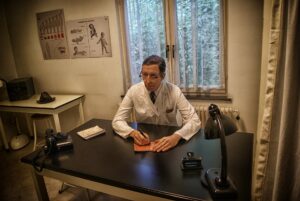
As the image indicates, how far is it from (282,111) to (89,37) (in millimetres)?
2652

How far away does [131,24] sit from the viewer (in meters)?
2.72

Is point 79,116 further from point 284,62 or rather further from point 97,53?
point 284,62

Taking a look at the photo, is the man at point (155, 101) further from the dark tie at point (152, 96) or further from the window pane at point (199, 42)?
the window pane at point (199, 42)

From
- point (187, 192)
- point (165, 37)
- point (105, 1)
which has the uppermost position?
point (105, 1)

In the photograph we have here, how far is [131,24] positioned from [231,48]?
123cm

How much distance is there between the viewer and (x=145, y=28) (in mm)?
2643

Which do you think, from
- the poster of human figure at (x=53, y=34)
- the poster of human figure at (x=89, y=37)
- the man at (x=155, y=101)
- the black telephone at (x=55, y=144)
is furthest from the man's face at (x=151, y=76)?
the poster of human figure at (x=53, y=34)

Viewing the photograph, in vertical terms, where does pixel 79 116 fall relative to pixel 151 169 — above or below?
below

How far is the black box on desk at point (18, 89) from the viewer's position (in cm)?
311

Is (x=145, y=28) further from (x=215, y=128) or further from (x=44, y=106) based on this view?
(x=215, y=128)

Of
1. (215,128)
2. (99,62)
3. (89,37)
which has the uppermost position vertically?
(89,37)

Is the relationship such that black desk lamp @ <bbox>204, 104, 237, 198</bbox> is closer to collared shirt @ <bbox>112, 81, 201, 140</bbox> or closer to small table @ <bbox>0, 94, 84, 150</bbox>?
collared shirt @ <bbox>112, 81, 201, 140</bbox>

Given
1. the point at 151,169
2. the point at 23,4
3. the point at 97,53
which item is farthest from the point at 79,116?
the point at 151,169

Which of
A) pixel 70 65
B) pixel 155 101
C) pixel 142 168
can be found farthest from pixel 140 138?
pixel 70 65
